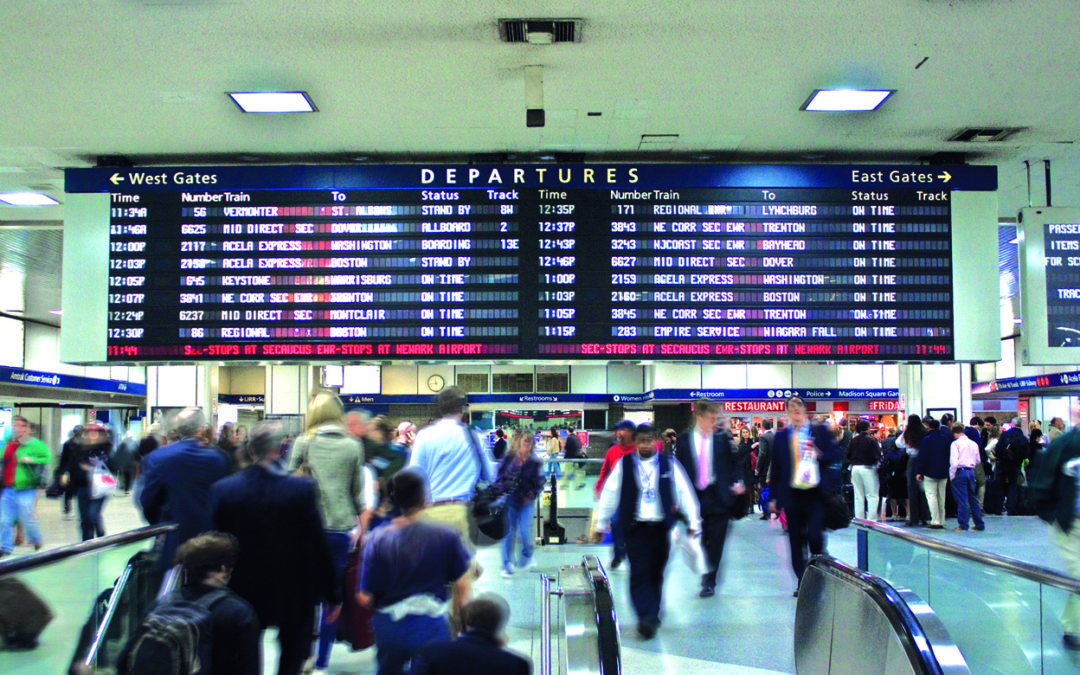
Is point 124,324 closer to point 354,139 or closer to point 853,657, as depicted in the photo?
point 354,139

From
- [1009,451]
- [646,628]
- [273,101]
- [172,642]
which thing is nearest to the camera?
[172,642]

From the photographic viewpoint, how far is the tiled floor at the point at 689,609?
5008 mm

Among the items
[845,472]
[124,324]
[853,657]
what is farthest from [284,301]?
[845,472]

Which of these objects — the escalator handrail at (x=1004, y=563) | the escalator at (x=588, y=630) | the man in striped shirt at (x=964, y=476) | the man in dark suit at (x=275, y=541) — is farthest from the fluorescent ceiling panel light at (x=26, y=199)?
the man in striped shirt at (x=964, y=476)

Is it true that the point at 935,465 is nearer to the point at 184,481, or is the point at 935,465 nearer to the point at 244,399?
the point at 184,481

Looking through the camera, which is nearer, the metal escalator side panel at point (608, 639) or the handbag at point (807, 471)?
the metal escalator side panel at point (608, 639)

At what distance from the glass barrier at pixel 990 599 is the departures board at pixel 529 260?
2.55 meters

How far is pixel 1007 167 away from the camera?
8.57 metres

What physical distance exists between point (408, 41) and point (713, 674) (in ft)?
14.8

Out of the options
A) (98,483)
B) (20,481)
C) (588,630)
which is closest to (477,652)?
(588,630)

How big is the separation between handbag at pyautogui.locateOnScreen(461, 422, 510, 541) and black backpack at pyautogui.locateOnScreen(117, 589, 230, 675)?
241 centimetres

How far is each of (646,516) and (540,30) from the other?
11.1 feet

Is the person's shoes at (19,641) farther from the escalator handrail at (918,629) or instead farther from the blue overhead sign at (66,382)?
the blue overhead sign at (66,382)

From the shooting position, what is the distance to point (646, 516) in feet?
20.7
